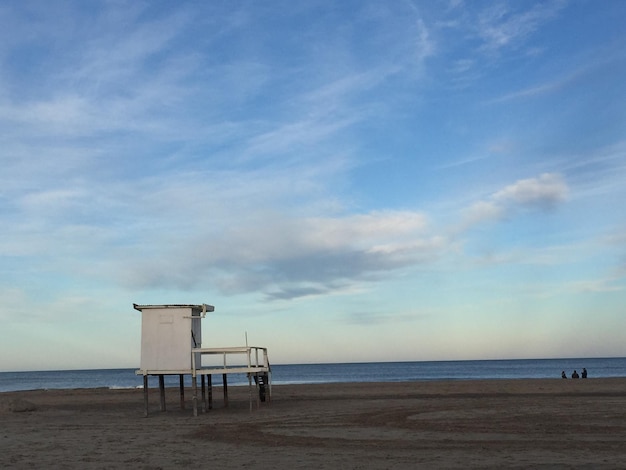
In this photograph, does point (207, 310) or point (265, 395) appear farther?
point (265, 395)

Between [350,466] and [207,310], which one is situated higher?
[207,310]

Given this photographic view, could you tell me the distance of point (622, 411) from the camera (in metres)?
24.7

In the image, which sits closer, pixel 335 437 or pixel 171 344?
pixel 335 437

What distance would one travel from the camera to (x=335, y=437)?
63.0 ft

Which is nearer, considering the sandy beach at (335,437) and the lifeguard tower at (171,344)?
the sandy beach at (335,437)

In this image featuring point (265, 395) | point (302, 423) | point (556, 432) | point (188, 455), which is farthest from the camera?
point (265, 395)

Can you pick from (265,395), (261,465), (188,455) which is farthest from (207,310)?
(261,465)

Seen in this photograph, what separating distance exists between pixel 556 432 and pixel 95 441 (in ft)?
41.7

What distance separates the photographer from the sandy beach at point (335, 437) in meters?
15.1

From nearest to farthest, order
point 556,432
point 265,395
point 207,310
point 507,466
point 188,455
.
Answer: point 507,466 < point 188,455 < point 556,432 < point 207,310 < point 265,395

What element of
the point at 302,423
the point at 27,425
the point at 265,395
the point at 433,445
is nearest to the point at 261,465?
the point at 433,445

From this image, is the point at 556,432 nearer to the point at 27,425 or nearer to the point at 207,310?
the point at 207,310

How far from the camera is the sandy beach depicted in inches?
595

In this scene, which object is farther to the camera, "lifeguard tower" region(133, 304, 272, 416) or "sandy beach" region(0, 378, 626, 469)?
"lifeguard tower" region(133, 304, 272, 416)
